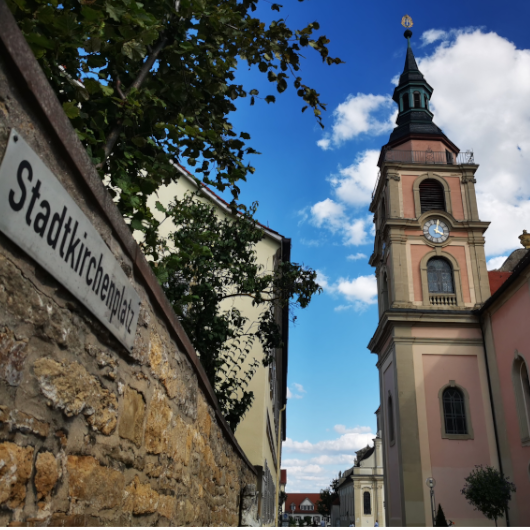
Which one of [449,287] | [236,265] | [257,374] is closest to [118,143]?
[236,265]

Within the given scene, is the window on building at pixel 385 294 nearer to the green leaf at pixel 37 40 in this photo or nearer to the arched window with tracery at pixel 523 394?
the arched window with tracery at pixel 523 394

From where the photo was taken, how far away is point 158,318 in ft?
11.2

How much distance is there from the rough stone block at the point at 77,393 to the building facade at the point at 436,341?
782 inches

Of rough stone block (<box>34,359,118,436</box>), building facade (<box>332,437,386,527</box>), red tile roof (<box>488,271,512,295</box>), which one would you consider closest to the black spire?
red tile roof (<box>488,271,512,295</box>)

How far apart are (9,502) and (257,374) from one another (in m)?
11.3

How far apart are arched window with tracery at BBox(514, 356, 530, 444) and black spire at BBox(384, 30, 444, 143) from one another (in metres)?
14.8

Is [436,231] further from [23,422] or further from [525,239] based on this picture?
[23,422]

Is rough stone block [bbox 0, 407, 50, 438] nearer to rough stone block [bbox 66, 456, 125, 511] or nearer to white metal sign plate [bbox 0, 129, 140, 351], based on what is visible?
rough stone block [bbox 66, 456, 125, 511]

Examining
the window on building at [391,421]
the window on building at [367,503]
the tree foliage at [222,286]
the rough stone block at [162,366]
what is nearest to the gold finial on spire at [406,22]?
the window on building at [391,421]

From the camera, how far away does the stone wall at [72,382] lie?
69.2 inches

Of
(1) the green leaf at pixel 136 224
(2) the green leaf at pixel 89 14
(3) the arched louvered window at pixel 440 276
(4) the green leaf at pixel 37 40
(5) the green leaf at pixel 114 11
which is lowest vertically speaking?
(1) the green leaf at pixel 136 224

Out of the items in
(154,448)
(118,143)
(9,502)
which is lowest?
(9,502)

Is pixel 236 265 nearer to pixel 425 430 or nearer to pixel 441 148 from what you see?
pixel 425 430

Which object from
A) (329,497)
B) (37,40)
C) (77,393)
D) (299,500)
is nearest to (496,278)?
(37,40)
